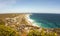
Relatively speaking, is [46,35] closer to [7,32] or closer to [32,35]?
[32,35]

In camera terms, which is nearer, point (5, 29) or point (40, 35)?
point (40, 35)

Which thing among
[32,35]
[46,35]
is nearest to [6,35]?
[32,35]

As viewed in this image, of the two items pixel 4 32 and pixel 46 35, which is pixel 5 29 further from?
pixel 46 35

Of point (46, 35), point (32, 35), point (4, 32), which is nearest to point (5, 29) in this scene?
point (4, 32)

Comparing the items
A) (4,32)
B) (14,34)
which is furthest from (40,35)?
(4,32)

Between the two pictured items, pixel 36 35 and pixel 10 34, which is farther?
pixel 10 34

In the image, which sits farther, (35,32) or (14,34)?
(14,34)

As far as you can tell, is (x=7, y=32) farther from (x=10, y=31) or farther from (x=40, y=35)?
(x=40, y=35)
